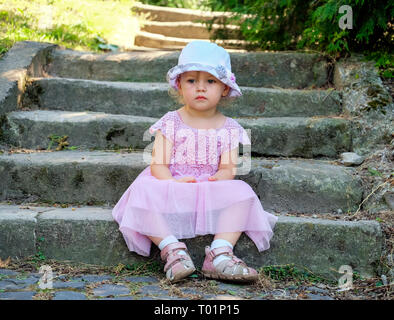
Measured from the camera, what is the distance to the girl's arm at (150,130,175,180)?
106 inches

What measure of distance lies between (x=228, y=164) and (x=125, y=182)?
66 centimetres

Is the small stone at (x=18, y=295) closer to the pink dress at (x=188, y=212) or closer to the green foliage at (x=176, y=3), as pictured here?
the pink dress at (x=188, y=212)

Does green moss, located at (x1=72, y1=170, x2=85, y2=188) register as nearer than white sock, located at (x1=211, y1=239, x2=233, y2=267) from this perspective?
No

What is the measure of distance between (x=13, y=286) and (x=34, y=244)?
39 centimetres

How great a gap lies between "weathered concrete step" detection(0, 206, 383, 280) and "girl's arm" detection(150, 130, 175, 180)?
38 centimetres

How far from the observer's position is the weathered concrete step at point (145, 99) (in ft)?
12.0

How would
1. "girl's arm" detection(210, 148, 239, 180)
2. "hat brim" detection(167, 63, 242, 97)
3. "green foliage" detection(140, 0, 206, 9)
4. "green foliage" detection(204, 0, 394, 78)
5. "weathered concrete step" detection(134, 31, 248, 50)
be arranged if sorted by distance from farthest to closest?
"green foliage" detection(140, 0, 206, 9) < "weathered concrete step" detection(134, 31, 248, 50) < "green foliage" detection(204, 0, 394, 78) < "girl's arm" detection(210, 148, 239, 180) < "hat brim" detection(167, 63, 242, 97)

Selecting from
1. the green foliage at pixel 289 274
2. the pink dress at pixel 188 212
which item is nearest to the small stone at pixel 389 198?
the green foliage at pixel 289 274

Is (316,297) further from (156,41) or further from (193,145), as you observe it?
(156,41)

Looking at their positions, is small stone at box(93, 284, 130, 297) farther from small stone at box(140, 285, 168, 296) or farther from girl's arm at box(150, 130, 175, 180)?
girl's arm at box(150, 130, 175, 180)

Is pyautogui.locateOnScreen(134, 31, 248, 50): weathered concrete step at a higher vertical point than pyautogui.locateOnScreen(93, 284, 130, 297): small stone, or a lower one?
higher

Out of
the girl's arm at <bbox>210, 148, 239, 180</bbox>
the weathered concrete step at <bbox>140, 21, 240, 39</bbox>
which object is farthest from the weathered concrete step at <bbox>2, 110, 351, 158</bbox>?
the weathered concrete step at <bbox>140, 21, 240, 39</bbox>
